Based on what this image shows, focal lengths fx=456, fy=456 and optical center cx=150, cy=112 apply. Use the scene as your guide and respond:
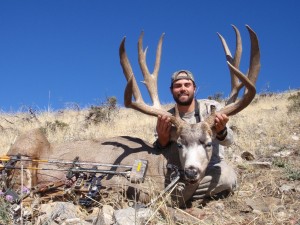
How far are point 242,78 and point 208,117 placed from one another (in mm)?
600

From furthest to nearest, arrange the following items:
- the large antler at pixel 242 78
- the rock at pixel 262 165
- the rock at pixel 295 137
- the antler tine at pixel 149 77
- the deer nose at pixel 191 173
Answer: the rock at pixel 295 137 → the rock at pixel 262 165 → the antler tine at pixel 149 77 → the large antler at pixel 242 78 → the deer nose at pixel 191 173

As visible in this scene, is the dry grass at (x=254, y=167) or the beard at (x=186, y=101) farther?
the beard at (x=186, y=101)

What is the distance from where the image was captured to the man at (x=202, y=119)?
535cm

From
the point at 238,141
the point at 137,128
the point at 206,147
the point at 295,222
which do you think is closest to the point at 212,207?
the point at 206,147

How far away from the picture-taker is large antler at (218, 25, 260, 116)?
5.21 metres

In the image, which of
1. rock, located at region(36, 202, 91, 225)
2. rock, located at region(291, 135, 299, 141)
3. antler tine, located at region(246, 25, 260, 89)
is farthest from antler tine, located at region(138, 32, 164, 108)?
rock, located at region(291, 135, 299, 141)

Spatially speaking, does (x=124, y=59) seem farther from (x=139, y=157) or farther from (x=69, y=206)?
(x=69, y=206)

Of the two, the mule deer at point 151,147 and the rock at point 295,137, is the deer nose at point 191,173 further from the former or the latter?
the rock at point 295,137

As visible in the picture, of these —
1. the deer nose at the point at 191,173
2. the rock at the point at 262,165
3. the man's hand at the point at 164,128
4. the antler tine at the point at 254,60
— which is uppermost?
the antler tine at the point at 254,60

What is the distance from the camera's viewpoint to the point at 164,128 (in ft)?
18.2

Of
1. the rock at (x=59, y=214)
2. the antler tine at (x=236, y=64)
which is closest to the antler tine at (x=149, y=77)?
the antler tine at (x=236, y=64)

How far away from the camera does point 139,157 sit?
5.76 m

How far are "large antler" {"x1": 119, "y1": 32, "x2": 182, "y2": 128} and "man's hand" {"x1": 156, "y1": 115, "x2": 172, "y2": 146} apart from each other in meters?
0.07

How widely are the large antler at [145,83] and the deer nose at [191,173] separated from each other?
29.9 inches
